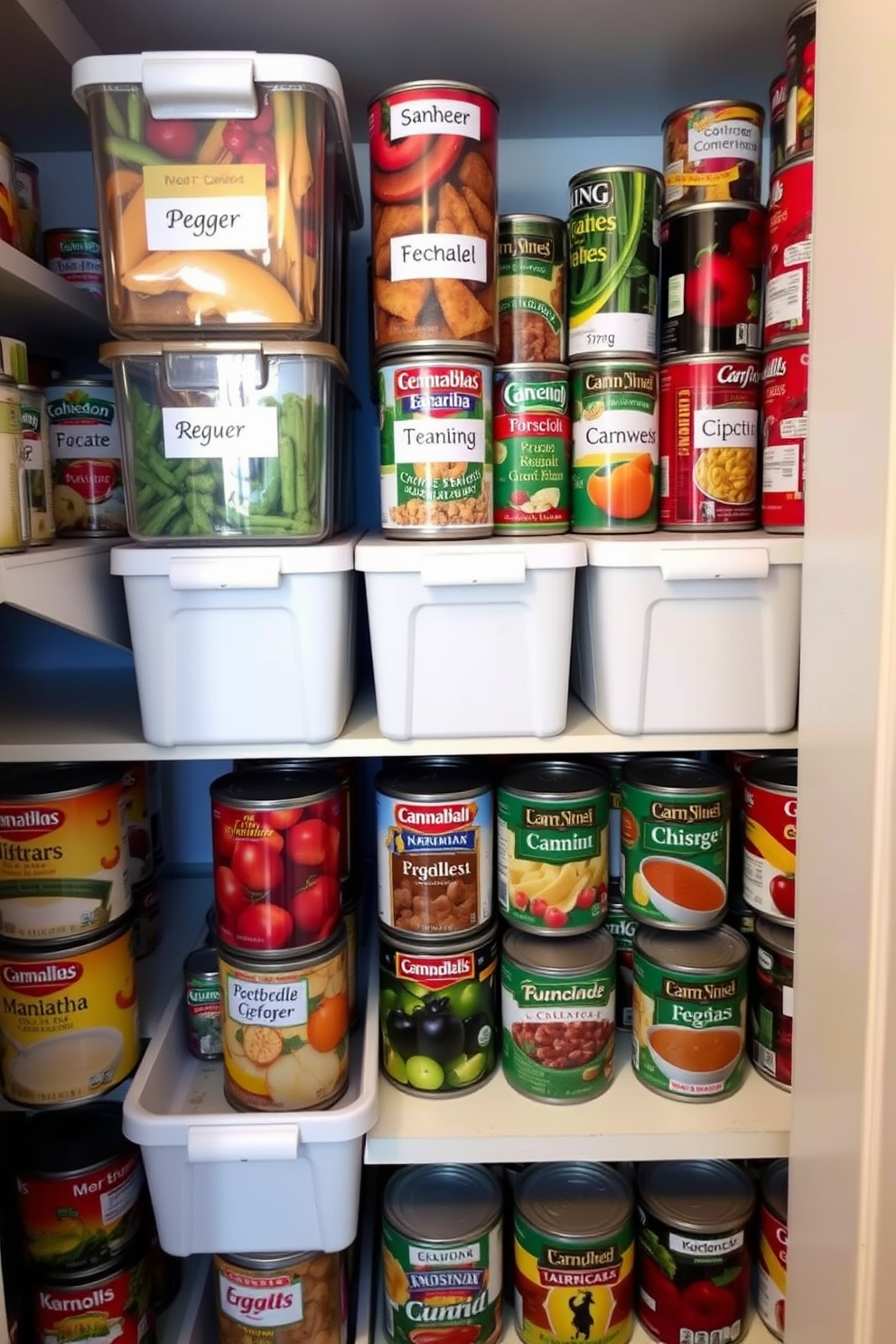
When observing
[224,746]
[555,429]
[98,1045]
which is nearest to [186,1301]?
[98,1045]

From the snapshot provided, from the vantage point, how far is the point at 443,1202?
1.23m

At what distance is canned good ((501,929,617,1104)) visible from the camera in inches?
44.2

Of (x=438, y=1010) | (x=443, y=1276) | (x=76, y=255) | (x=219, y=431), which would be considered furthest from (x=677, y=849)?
(x=76, y=255)

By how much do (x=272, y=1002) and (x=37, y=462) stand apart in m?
0.61

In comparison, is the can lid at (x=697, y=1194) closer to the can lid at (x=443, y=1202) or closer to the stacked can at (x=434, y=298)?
the can lid at (x=443, y=1202)

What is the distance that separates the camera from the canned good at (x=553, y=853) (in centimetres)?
110

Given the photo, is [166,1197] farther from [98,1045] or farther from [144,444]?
[144,444]

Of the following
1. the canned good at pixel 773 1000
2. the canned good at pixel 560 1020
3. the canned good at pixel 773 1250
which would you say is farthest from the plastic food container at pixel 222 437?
the canned good at pixel 773 1250

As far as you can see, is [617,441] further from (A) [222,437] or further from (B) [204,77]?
(B) [204,77]

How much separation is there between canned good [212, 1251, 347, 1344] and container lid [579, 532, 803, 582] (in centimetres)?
85

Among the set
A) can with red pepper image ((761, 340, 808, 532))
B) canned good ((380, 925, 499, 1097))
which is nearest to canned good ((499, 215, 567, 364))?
can with red pepper image ((761, 340, 808, 532))

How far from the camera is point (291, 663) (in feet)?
3.38

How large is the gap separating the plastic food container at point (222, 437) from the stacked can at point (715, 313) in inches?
16.1

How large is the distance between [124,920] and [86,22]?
101cm
